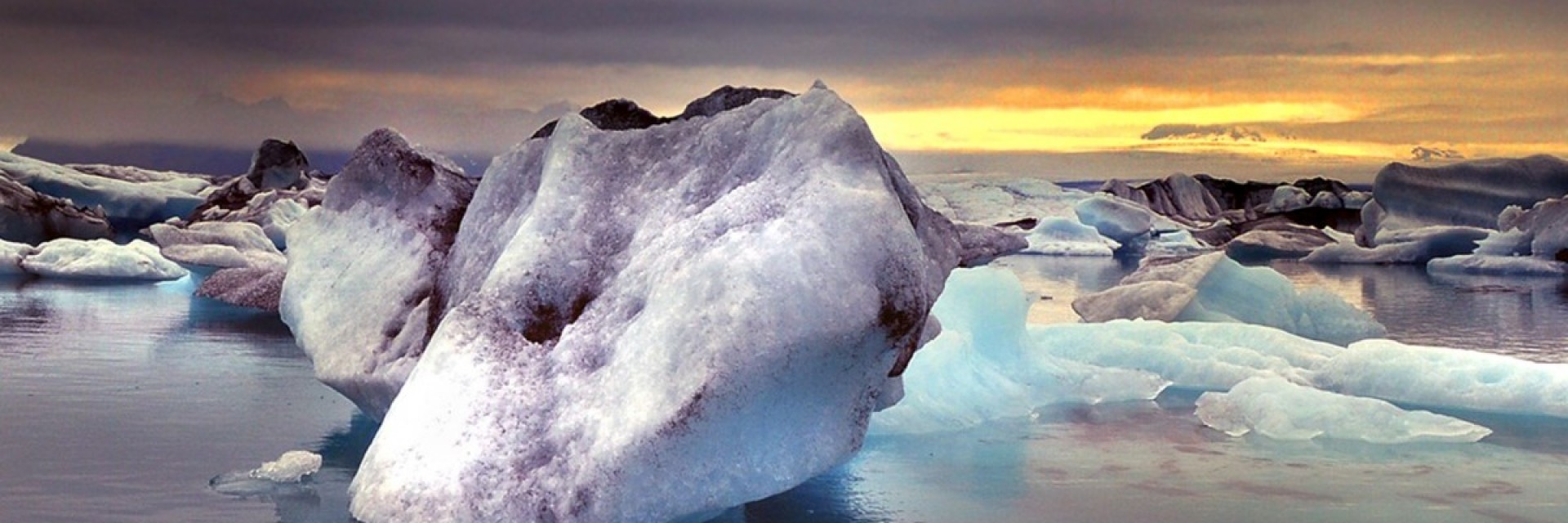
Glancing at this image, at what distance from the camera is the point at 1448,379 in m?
8.02

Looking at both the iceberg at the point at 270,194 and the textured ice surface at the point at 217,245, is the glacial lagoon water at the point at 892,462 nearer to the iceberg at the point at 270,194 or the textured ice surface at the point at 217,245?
the textured ice surface at the point at 217,245

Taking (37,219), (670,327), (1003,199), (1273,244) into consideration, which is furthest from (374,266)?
(1003,199)

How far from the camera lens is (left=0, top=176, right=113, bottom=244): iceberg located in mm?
21828

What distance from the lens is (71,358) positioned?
882cm

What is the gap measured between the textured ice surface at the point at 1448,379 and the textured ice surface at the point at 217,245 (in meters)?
12.6

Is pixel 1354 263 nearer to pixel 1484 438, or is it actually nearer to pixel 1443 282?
pixel 1443 282

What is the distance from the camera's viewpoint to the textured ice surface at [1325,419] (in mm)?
6863

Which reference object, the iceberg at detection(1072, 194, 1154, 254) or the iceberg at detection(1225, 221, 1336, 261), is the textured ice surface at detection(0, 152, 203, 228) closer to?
the iceberg at detection(1072, 194, 1154, 254)

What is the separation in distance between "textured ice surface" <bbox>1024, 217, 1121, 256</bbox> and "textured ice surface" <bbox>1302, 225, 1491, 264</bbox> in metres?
4.38

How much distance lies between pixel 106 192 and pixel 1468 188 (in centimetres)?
2533

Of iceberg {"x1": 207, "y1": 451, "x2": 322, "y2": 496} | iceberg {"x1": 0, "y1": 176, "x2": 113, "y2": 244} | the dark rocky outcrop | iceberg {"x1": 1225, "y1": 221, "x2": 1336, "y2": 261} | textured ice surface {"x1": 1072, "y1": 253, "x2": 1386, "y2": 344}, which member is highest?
the dark rocky outcrop

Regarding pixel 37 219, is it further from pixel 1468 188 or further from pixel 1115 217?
pixel 1468 188

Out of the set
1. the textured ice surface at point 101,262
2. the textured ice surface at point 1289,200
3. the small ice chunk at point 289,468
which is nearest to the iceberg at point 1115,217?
the textured ice surface at point 1289,200

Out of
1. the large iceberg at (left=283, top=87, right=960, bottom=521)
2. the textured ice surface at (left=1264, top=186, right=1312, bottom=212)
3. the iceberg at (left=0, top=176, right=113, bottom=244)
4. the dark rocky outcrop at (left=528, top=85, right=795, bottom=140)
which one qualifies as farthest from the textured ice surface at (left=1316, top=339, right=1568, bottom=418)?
the textured ice surface at (left=1264, top=186, right=1312, bottom=212)
